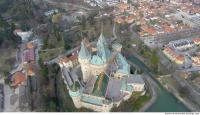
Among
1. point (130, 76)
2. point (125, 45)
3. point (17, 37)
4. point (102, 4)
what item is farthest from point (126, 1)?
point (130, 76)

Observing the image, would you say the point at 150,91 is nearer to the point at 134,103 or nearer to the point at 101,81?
the point at 134,103

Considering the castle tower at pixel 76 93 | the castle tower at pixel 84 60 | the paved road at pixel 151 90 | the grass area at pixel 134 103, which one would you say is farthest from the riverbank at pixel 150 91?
the castle tower at pixel 84 60

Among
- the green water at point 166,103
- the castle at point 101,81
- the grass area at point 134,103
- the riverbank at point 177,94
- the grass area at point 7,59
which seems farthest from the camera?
the grass area at point 7,59

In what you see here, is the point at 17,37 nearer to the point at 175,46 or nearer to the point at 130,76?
the point at 130,76

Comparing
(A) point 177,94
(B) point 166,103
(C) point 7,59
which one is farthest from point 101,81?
(C) point 7,59

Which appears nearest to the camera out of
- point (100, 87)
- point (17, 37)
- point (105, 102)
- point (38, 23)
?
point (105, 102)

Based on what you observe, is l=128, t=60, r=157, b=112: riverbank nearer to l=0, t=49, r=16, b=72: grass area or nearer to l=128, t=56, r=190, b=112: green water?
l=128, t=56, r=190, b=112: green water

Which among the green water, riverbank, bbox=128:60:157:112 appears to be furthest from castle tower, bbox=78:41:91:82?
the green water

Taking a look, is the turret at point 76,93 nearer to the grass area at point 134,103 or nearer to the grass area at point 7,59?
the grass area at point 134,103
